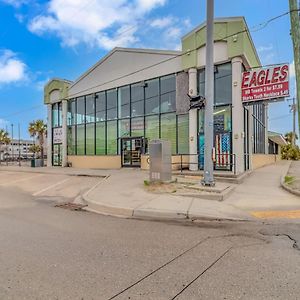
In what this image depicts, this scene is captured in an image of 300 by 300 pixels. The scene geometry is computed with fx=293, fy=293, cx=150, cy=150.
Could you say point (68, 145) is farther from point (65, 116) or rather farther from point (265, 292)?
point (265, 292)

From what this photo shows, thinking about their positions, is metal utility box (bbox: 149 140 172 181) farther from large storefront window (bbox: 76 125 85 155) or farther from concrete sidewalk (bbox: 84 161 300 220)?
large storefront window (bbox: 76 125 85 155)

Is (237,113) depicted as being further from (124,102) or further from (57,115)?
(57,115)

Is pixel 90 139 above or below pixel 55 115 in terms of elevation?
below

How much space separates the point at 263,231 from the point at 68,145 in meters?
23.4

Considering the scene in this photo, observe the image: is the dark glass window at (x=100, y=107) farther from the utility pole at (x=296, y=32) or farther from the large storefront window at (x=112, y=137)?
the utility pole at (x=296, y=32)

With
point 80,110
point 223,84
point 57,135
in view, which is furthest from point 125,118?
point 57,135

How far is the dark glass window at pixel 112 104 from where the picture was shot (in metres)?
23.6

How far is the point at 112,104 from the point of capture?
23.9 m

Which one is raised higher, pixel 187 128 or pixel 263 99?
pixel 263 99

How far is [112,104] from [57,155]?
28.2ft

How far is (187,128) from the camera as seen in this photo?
62.2ft

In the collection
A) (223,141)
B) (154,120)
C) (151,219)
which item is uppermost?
(154,120)

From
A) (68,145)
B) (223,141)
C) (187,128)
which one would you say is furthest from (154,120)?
(68,145)

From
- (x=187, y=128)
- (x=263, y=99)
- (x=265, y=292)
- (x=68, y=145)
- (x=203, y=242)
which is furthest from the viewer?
(x=68, y=145)
